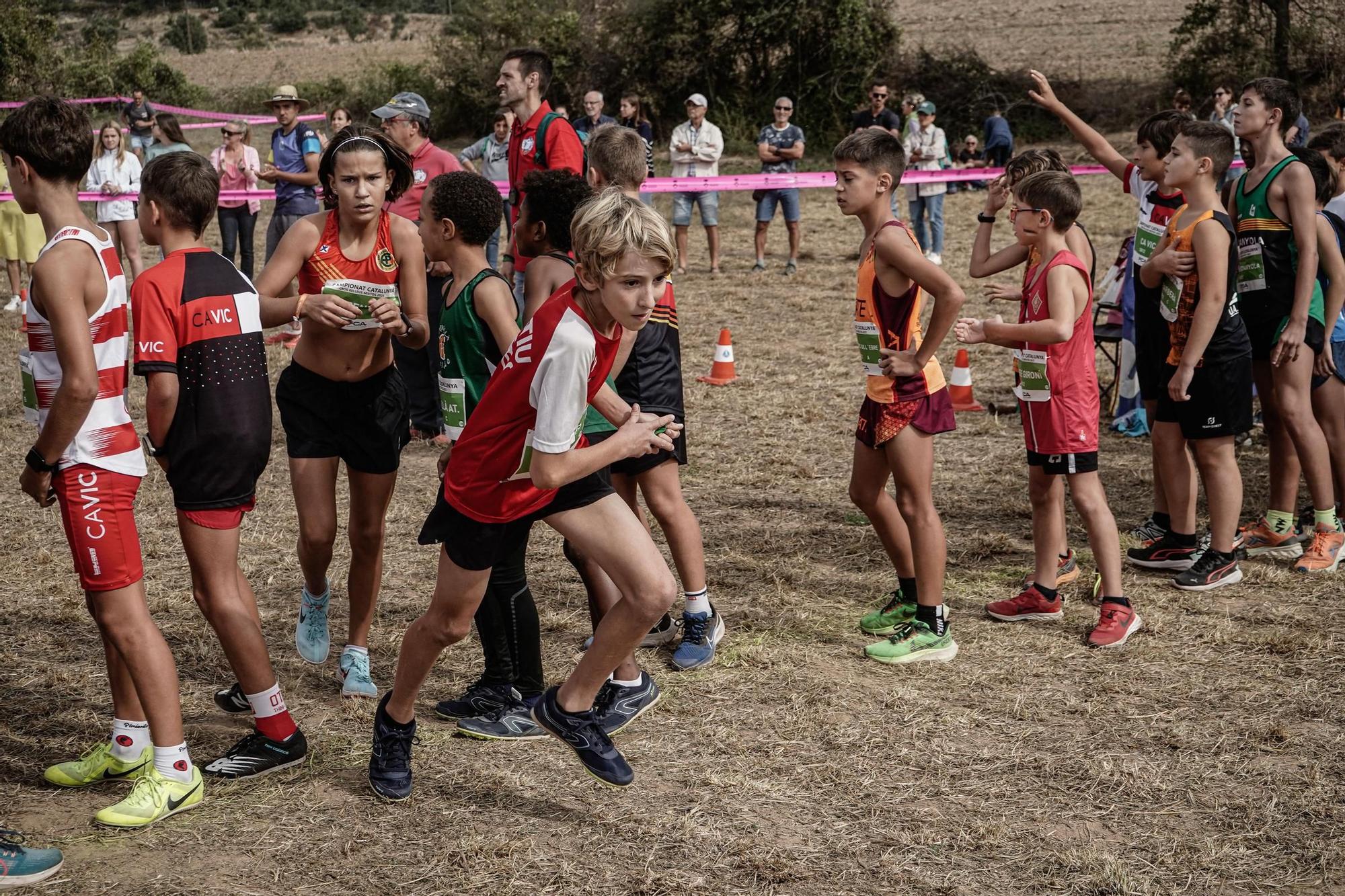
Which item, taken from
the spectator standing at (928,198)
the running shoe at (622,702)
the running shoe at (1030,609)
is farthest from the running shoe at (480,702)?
the spectator standing at (928,198)

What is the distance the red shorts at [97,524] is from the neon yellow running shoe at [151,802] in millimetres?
584

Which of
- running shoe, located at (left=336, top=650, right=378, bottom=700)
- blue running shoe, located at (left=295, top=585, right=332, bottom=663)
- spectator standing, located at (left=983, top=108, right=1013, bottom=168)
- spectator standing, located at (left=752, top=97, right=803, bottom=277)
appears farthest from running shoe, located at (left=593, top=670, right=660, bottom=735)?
spectator standing, located at (left=983, top=108, right=1013, bottom=168)

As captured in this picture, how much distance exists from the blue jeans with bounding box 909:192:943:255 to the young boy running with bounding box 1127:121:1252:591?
8750 millimetres

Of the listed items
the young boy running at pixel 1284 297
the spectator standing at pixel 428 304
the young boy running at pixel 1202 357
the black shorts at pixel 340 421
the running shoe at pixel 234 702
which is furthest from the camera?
the spectator standing at pixel 428 304

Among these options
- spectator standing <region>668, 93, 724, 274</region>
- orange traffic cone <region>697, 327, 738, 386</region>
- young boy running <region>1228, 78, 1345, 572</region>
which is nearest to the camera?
young boy running <region>1228, 78, 1345, 572</region>

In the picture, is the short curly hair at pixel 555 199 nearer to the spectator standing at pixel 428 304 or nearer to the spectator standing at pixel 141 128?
the spectator standing at pixel 428 304

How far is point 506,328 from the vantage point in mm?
3998

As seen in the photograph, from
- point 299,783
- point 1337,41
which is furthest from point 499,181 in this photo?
point 1337,41

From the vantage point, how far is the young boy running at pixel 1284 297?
5.59 meters

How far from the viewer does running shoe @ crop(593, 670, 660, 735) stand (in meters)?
4.23

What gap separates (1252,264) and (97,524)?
501 centimetres

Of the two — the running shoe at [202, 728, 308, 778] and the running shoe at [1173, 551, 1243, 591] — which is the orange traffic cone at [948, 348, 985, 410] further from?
the running shoe at [202, 728, 308, 778]

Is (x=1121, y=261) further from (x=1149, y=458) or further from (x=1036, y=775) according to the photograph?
(x=1036, y=775)

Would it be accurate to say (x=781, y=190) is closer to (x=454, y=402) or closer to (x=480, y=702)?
(x=454, y=402)
